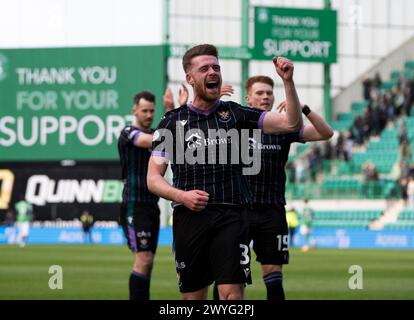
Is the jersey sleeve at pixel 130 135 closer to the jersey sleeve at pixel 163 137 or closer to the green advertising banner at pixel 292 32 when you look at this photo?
the jersey sleeve at pixel 163 137

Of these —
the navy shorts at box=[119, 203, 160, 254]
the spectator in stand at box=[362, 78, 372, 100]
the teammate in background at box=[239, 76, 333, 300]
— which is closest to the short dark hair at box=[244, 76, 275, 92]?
the teammate in background at box=[239, 76, 333, 300]

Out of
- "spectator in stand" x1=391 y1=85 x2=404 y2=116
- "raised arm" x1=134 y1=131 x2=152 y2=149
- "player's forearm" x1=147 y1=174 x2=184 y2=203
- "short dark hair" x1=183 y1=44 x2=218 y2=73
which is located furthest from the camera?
"spectator in stand" x1=391 y1=85 x2=404 y2=116

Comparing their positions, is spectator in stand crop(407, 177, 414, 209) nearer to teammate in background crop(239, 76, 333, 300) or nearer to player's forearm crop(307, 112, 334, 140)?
teammate in background crop(239, 76, 333, 300)

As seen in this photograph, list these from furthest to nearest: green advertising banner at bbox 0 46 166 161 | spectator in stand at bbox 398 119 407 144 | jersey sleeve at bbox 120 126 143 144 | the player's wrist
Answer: green advertising banner at bbox 0 46 166 161
spectator in stand at bbox 398 119 407 144
jersey sleeve at bbox 120 126 143 144
the player's wrist

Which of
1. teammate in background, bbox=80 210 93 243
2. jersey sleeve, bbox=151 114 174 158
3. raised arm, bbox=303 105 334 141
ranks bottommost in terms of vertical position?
teammate in background, bbox=80 210 93 243

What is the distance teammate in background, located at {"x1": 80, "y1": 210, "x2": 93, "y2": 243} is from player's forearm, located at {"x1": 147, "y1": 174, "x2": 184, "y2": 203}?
3866 centimetres

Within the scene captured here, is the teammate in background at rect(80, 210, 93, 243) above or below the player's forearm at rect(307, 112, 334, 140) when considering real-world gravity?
below

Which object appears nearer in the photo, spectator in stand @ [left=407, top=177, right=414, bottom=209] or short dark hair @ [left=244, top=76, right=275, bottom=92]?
short dark hair @ [left=244, top=76, right=275, bottom=92]

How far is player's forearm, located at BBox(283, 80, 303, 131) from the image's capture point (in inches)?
313

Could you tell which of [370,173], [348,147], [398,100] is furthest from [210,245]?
[398,100]

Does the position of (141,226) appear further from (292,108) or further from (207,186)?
(292,108)

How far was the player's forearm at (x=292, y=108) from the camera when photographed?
7.94 meters

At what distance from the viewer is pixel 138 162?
39.8 ft

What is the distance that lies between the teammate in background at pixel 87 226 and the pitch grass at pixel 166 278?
1510 centimetres
